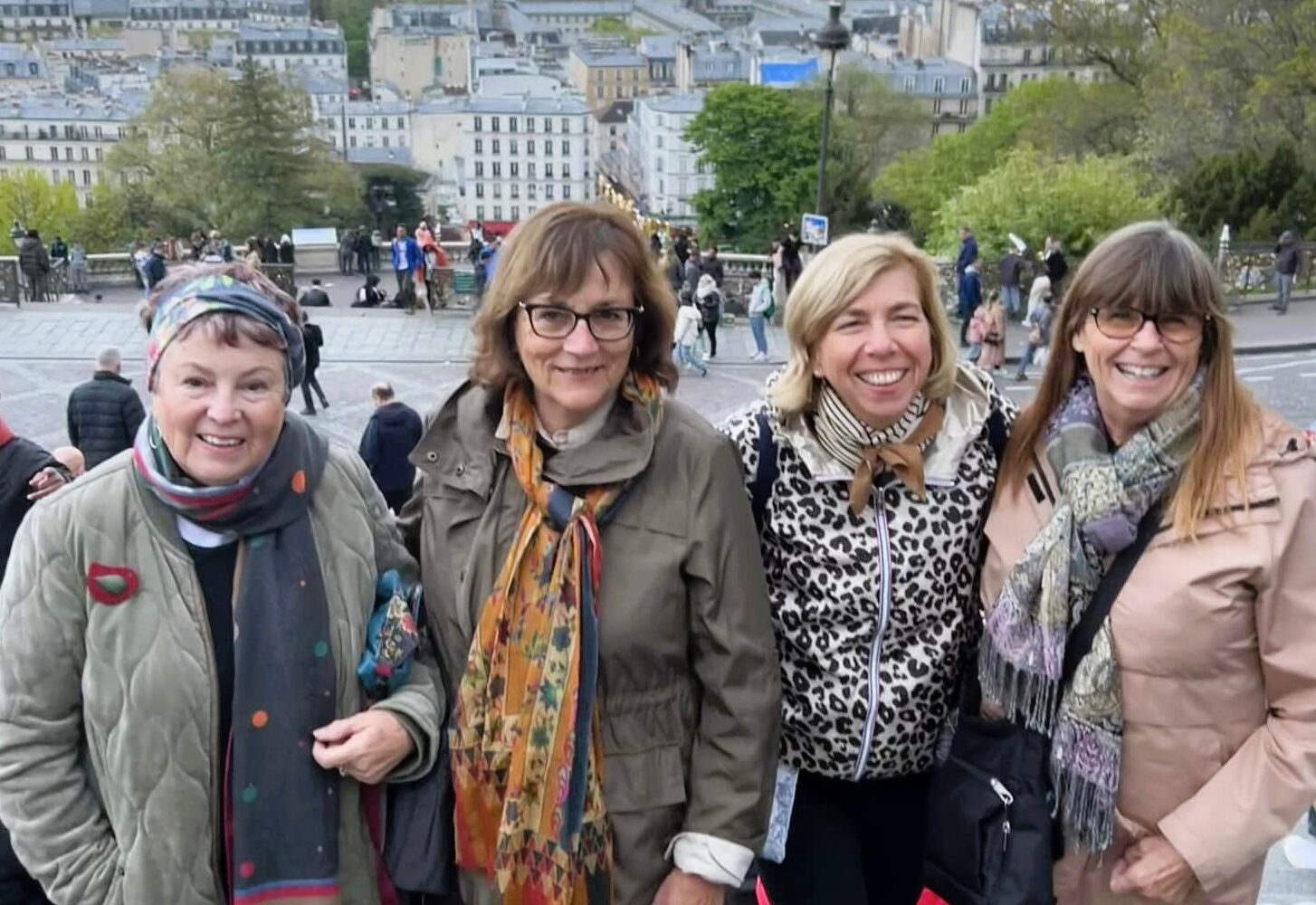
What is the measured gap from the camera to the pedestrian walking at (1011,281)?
18.2 m

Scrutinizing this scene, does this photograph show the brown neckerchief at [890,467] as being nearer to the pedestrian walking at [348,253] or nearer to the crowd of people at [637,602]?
the crowd of people at [637,602]

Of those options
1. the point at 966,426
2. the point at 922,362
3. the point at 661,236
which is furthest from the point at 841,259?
the point at 661,236

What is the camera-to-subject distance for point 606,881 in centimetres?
284

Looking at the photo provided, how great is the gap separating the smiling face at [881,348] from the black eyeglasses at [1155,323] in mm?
379

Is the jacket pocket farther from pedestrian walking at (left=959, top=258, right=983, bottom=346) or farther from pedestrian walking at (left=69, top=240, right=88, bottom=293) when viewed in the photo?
pedestrian walking at (left=69, top=240, right=88, bottom=293)

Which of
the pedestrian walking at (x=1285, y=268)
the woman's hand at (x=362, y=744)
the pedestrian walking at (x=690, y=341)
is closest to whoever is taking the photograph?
the woman's hand at (x=362, y=744)

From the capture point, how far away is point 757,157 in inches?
2480

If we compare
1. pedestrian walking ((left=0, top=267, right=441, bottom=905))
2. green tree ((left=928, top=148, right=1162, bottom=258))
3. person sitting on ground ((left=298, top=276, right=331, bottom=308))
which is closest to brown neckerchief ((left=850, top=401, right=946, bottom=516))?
pedestrian walking ((left=0, top=267, right=441, bottom=905))

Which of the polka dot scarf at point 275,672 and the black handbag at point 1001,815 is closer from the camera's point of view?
the polka dot scarf at point 275,672

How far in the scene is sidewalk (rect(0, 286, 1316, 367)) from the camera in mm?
16922

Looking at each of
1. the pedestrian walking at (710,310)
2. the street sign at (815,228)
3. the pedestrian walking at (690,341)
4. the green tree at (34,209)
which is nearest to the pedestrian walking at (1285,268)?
the street sign at (815,228)

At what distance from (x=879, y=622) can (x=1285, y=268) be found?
17769mm

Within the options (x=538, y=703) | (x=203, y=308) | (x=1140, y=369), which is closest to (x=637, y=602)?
(x=538, y=703)

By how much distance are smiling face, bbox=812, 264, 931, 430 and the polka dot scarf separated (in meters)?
1.11
